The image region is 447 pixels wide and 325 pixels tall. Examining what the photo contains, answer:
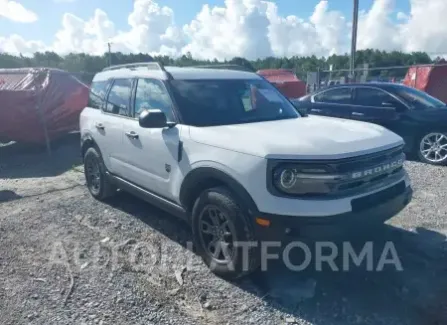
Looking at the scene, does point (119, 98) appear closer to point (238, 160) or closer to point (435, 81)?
Answer: point (238, 160)

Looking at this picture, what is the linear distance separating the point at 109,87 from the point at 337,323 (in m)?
3.92

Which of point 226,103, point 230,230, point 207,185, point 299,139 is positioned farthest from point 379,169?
point 226,103

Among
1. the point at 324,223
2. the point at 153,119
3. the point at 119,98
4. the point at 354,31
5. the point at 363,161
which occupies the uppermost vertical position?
the point at 354,31

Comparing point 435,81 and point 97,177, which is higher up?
point 435,81

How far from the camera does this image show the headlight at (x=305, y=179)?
287 centimetres

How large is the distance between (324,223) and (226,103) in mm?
1766

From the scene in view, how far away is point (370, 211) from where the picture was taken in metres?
3.02

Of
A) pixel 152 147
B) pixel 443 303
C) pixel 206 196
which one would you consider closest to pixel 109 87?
pixel 152 147

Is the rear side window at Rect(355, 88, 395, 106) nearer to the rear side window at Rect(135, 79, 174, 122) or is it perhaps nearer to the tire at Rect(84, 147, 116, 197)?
the rear side window at Rect(135, 79, 174, 122)

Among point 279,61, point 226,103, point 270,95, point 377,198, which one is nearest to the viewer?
point 377,198

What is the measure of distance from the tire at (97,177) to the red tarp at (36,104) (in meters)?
3.93

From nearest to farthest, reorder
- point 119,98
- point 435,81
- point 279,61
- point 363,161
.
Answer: point 363,161 → point 119,98 → point 435,81 → point 279,61

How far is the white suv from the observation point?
2.88 meters

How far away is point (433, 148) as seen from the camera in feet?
23.5
